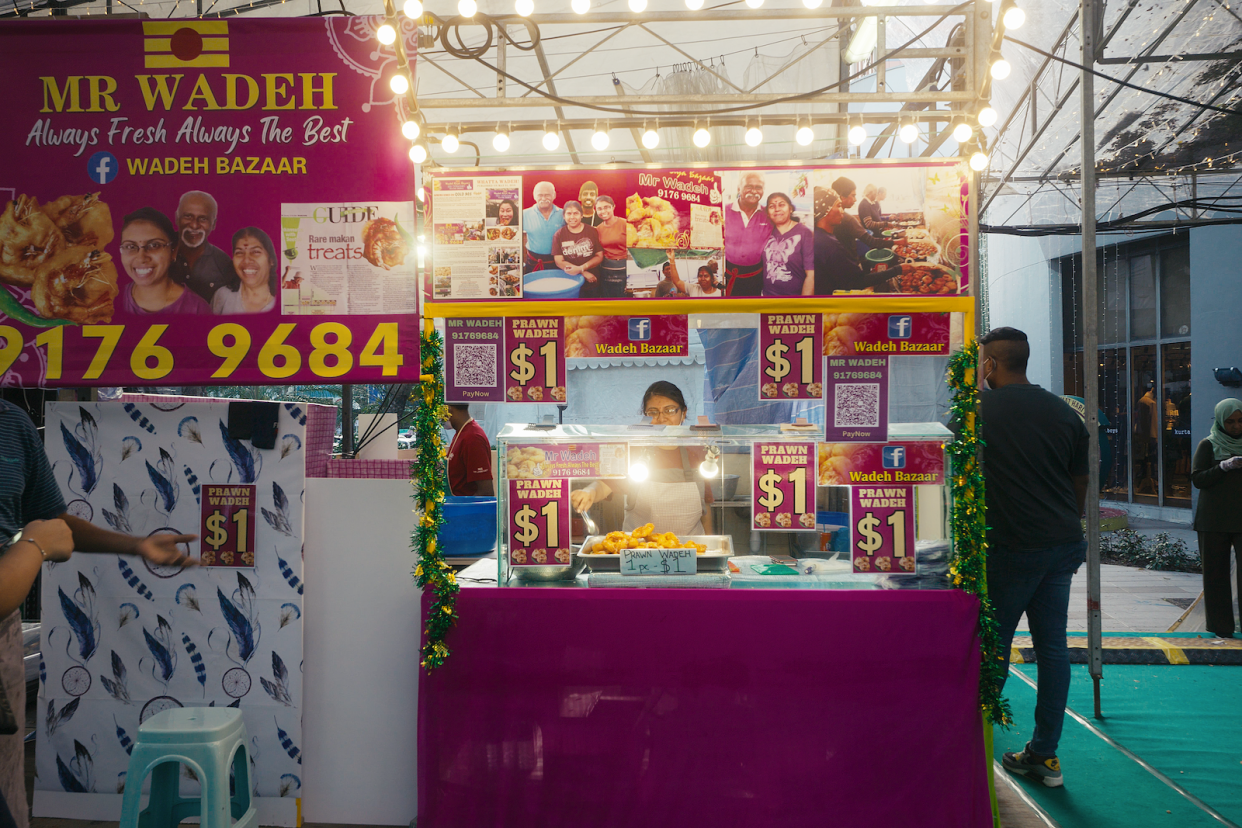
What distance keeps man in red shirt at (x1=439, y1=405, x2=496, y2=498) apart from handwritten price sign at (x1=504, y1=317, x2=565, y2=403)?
1967 mm

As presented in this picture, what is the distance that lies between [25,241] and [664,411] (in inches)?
117

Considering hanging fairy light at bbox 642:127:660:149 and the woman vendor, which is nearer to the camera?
hanging fairy light at bbox 642:127:660:149

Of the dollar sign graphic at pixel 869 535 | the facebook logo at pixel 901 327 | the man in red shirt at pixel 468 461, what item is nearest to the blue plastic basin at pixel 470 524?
the man in red shirt at pixel 468 461

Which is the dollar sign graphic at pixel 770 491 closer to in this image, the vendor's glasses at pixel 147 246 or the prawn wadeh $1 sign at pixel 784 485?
the prawn wadeh $1 sign at pixel 784 485

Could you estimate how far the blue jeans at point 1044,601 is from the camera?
327 cm

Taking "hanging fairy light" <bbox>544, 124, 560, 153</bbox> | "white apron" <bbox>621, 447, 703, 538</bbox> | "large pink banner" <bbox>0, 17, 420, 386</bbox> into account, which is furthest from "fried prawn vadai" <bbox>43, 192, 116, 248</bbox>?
"white apron" <bbox>621, 447, 703, 538</bbox>

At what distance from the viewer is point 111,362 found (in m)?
2.96

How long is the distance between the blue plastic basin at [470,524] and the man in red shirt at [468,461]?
0.46m

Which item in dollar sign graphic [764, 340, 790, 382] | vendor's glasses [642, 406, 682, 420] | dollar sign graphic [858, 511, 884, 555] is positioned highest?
dollar sign graphic [764, 340, 790, 382]

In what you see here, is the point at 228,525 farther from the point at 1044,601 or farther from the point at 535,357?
the point at 1044,601

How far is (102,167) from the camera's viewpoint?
299 centimetres

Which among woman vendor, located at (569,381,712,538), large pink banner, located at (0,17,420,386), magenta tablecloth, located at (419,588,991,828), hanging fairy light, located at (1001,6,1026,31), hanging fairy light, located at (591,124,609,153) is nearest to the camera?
hanging fairy light, located at (1001,6,1026,31)

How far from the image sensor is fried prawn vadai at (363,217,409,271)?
2980 mm

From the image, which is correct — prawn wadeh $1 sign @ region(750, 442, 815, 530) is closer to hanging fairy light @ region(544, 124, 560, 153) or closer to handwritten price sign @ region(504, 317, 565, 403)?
handwritten price sign @ region(504, 317, 565, 403)
